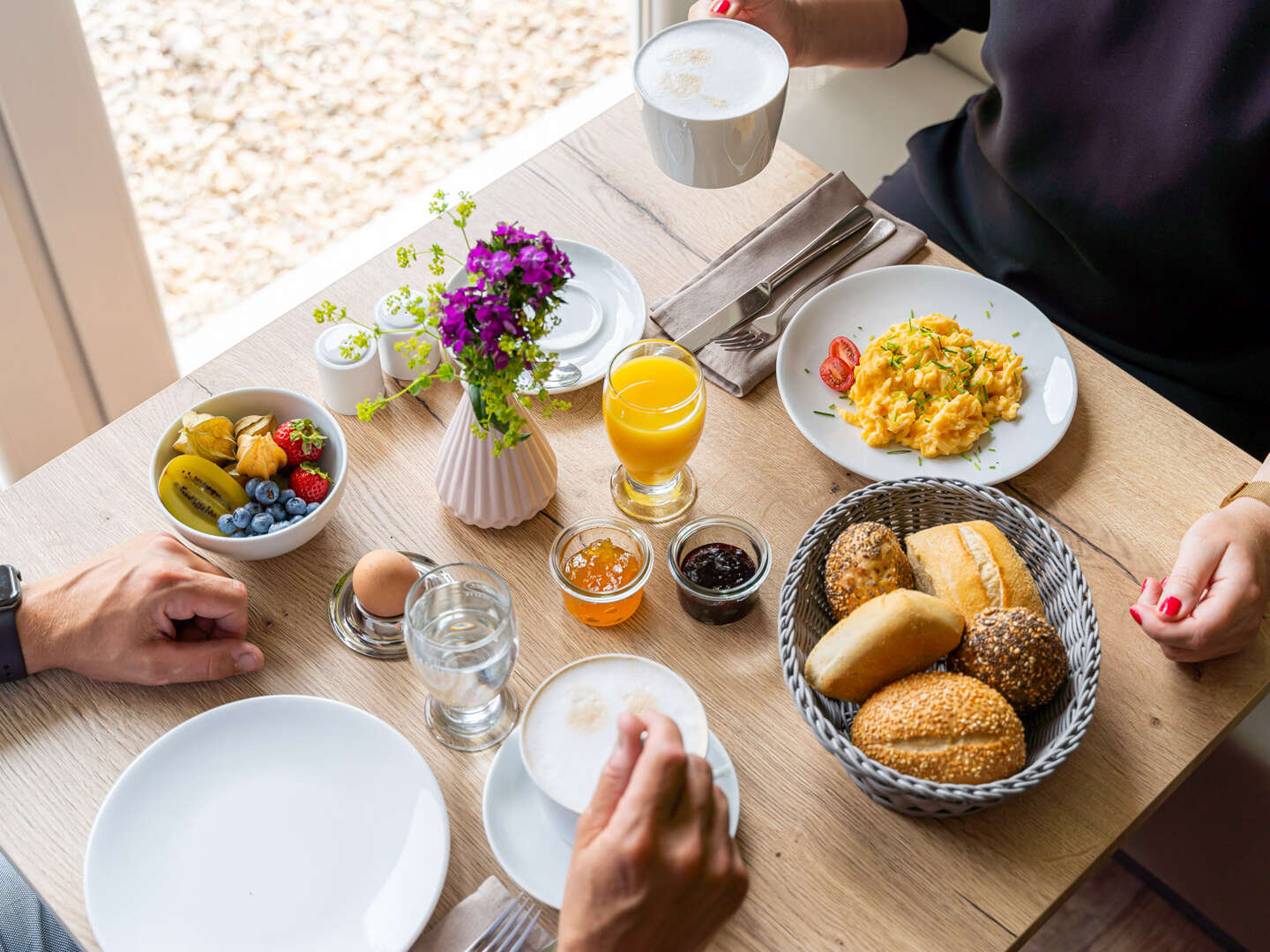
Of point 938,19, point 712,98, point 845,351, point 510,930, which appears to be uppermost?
point 712,98

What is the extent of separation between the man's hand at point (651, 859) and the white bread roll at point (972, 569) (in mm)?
348

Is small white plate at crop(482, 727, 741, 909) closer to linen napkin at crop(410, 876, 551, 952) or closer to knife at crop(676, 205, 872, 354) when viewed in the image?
linen napkin at crop(410, 876, 551, 952)

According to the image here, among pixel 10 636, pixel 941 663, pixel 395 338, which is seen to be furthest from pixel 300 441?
pixel 941 663

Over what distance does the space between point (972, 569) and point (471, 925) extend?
0.58 meters

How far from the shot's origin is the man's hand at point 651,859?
2.76 feet

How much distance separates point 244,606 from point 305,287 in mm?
1547

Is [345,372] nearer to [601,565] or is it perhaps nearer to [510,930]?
[601,565]

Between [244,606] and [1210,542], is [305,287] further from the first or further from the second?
[1210,542]

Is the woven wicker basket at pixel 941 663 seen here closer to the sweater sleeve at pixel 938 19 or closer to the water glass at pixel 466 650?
the water glass at pixel 466 650

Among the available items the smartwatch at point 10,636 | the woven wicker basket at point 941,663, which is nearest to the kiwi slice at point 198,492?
the smartwatch at point 10,636

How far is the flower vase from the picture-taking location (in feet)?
3.87

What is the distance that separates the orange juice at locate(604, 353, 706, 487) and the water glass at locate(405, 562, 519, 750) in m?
0.23

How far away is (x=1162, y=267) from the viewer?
153 centimetres

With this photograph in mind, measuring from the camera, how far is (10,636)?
1090mm
